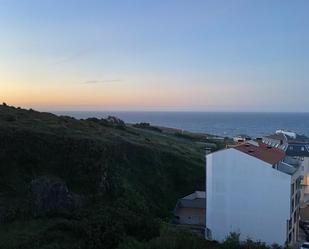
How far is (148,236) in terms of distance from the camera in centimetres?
2967

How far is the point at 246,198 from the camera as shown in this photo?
3944 cm

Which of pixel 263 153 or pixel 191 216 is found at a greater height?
pixel 263 153

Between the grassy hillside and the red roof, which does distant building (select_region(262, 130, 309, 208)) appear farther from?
the grassy hillside

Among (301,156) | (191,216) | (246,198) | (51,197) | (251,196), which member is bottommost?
(191,216)

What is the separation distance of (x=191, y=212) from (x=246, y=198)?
6.88 m

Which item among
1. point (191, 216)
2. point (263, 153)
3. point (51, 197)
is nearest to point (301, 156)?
point (263, 153)

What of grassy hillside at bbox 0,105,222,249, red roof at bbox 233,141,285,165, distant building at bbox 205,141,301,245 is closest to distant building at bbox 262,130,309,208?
red roof at bbox 233,141,285,165

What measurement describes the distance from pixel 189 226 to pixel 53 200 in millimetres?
15076

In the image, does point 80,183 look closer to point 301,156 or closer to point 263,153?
point 263,153

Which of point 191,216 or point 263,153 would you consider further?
point 191,216

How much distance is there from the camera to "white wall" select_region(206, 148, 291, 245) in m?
38.5

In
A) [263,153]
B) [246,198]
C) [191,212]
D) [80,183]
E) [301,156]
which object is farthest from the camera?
[301,156]

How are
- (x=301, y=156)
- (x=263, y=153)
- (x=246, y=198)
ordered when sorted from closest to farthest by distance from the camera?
1. (x=246, y=198)
2. (x=263, y=153)
3. (x=301, y=156)

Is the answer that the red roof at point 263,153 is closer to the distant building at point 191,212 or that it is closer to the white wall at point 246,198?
the white wall at point 246,198
